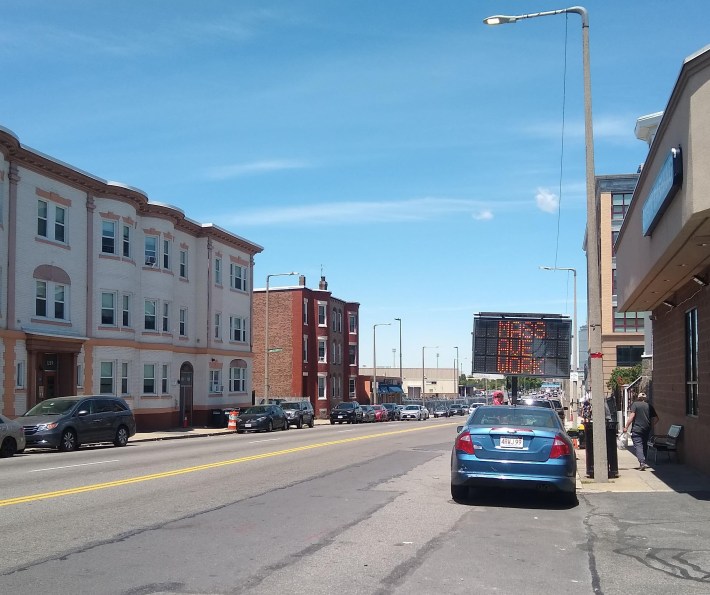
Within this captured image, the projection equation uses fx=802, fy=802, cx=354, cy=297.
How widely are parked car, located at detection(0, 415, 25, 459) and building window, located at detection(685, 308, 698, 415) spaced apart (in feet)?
56.2

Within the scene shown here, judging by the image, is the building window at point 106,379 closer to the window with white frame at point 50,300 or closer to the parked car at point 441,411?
the window with white frame at point 50,300

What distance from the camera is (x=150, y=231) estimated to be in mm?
40000

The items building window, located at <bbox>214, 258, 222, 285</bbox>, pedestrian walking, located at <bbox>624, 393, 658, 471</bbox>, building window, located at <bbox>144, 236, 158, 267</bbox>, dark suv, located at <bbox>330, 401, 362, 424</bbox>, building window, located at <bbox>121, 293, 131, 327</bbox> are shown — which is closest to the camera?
pedestrian walking, located at <bbox>624, 393, 658, 471</bbox>

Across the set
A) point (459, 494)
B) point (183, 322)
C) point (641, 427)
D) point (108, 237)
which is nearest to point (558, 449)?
point (459, 494)

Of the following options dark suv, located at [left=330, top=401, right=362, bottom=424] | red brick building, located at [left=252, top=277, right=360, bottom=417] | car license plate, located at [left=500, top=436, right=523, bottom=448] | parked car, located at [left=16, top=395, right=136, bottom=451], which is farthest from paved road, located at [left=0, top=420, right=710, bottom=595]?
red brick building, located at [left=252, top=277, right=360, bottom=417]

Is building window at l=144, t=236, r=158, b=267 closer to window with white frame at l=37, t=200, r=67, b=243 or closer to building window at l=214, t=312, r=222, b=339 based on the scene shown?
window with white frame at l=37, t=200, r=67, b=243

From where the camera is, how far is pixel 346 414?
2194 inches

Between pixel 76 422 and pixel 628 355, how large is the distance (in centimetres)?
4184

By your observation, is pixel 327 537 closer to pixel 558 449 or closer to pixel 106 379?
pixel 558 449

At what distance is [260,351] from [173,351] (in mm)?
25634

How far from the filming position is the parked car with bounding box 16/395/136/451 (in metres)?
A: 23.3

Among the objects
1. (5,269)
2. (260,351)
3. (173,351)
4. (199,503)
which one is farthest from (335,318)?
(199,503)

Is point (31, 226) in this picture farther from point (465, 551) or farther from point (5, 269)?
point (465, 551)

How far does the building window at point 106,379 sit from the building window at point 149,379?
2.81m
